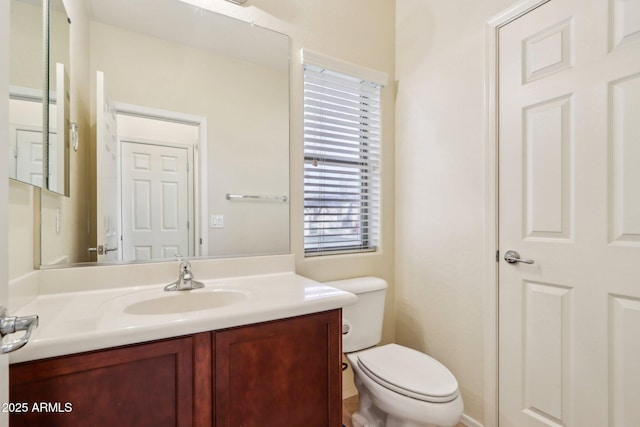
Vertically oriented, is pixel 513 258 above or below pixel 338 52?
below

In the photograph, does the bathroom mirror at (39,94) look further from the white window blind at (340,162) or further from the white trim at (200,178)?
the white window blind at (340,162)

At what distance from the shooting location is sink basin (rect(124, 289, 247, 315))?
Result: 3.75 feet

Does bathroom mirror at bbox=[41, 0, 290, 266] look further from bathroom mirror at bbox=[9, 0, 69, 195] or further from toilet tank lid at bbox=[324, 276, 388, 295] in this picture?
toilet tank lid at bbox=[324, 276, 388, 295]

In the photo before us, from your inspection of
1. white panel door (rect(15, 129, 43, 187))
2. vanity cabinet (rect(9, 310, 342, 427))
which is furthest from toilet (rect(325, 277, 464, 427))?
white panel door (rect(15, 129, 43, 187))

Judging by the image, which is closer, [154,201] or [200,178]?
[154,201]

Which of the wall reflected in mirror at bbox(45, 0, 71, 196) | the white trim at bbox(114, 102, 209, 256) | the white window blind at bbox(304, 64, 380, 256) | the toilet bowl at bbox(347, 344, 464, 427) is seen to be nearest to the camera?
the wall reflected in mirror at bbox(45, 0, 71, 196)

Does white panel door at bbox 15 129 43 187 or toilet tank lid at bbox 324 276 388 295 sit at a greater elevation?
white panel door at bbox 15 129 43 187

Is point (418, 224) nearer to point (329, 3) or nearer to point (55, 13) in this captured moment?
point (329, 3)

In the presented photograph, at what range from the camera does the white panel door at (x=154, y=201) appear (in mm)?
1309

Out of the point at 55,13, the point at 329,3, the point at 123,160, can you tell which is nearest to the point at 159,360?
the point at 123,160

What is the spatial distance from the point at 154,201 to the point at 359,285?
108 cm

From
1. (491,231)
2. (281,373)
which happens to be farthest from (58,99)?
(491,231)

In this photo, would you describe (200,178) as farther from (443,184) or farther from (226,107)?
(443,184)

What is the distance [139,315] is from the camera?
3.17 ft
